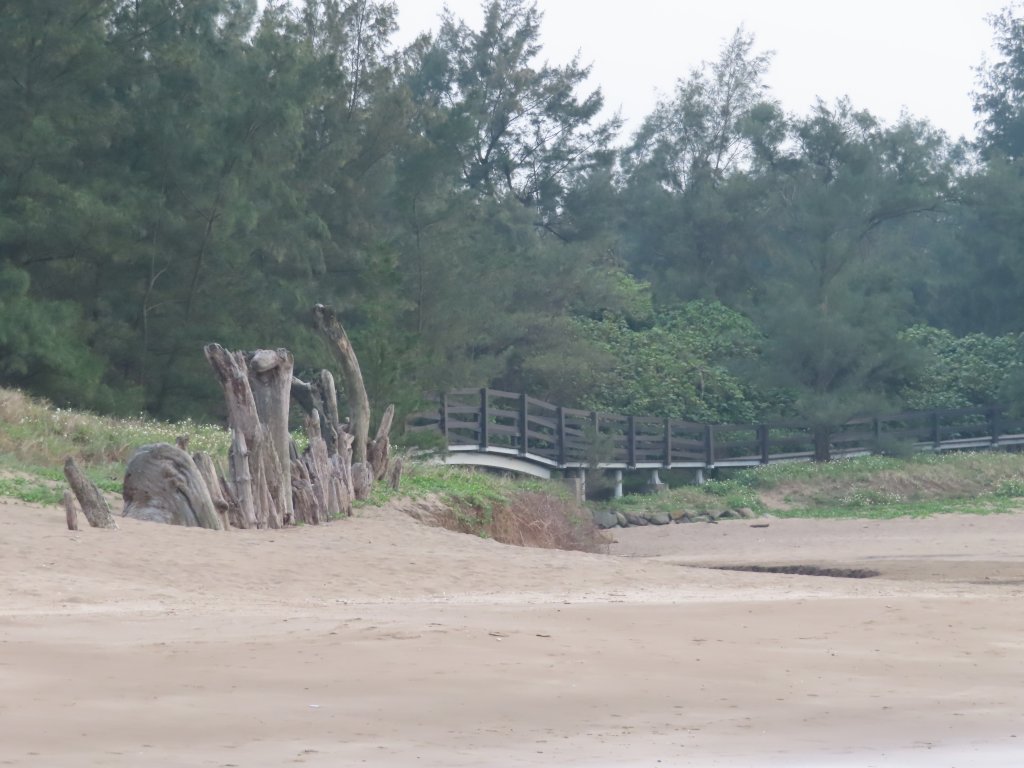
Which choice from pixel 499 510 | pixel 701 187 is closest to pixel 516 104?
pixel 701 187

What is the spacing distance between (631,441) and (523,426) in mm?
3643

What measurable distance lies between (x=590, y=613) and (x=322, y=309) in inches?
356

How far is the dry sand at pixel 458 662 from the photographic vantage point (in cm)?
596

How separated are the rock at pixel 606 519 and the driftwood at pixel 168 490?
16004mm

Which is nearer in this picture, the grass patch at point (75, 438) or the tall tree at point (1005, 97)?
the grass patch at point (75, 438)

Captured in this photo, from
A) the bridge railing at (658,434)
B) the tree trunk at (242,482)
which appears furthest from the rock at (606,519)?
the tree trunk at (242,482)

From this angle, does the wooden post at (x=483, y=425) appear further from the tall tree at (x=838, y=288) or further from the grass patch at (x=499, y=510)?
the tall tree at (x=838, y=288)

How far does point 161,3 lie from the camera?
27531mm

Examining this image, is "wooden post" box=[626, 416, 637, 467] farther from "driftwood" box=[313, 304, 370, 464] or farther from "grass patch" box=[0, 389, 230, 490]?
"driftwood" box=[313, 304, 370, 464]

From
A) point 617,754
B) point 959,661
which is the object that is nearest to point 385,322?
point 959,661

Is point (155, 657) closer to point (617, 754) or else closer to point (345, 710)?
point (345, 710)

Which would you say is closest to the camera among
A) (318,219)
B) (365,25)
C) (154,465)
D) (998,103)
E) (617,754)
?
(617,754)

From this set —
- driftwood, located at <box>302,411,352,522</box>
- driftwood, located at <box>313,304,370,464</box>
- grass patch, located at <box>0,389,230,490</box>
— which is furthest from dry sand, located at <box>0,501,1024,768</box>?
grass patch, located at <box>0,389,230,490</box>

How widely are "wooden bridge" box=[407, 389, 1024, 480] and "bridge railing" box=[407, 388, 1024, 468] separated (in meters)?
0.03
